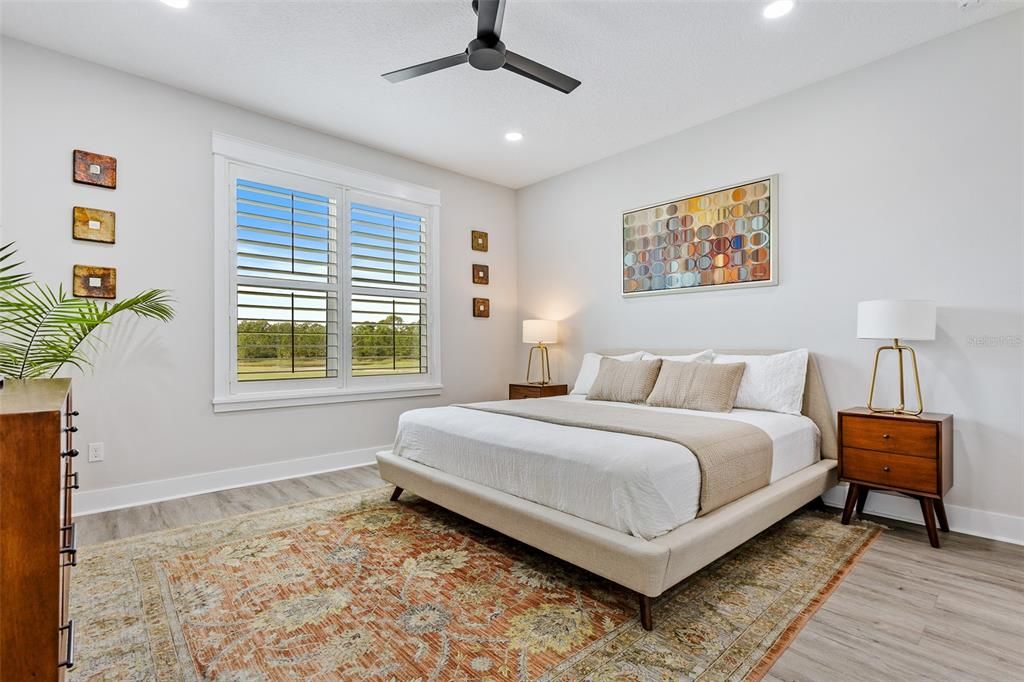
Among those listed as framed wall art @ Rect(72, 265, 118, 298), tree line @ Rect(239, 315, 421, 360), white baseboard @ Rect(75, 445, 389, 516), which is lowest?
white baseboard @ Rect(75, 445, 389, 516)

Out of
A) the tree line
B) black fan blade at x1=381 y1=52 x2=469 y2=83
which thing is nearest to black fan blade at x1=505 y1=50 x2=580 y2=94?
Answer: black fan blade at x1=381 y1=52 x2=469 y2=83

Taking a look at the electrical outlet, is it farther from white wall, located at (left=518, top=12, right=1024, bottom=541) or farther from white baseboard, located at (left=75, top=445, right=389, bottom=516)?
Result: white wall, located at (left=518, top=12, right=1024, bottom=541)

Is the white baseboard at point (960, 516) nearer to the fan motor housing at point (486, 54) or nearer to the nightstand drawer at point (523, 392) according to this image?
the nightstand drawer at point (523, 392)

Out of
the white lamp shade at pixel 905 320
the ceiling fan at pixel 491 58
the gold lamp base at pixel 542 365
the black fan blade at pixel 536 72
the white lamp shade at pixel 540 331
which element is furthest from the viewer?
the gold lamp base at pixel 542 365

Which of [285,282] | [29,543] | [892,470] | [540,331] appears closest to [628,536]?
[29,543]

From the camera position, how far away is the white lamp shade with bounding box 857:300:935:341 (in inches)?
103

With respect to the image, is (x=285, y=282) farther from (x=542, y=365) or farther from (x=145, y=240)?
(x=542, y=365)

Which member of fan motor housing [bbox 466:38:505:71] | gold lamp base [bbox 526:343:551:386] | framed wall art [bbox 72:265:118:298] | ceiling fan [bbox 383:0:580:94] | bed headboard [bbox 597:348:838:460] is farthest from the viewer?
gold lamp base [bbox 526:343:551:386]

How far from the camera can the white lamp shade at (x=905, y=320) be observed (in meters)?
2.63

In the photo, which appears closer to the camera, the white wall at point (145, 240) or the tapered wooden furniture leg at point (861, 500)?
the white wall at point (145, 240)

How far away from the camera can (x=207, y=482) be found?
3541 millimetres

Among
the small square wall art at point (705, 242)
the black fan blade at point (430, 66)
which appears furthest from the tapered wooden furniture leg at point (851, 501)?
the black fan blade at point (430, 66)

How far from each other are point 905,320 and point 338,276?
3911 millimetres

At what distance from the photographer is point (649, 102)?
3.62m
